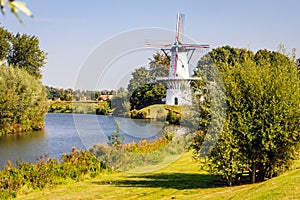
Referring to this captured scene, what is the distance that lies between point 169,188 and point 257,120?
3539mm

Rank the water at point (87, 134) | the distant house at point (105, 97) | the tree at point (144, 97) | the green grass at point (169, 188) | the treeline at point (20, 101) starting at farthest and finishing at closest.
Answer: the treeline at point (20, 101)
the tree at point (144, 97)
the water at point (87, 134)
the distant house at point (105, 97)
the green grass at point (169, 188)

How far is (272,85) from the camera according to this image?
1235 centimetres

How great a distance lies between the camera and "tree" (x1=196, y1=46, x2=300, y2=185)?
1216cm

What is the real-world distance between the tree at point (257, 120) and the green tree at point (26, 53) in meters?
52.9

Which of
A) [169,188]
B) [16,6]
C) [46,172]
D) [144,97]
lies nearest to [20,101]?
[144,97]

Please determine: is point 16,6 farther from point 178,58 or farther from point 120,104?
point 178,58

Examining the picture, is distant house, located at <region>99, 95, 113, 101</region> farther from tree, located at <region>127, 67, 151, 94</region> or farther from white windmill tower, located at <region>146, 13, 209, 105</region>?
white windmill tower, located at <region>146, 13, 209, 105</region>

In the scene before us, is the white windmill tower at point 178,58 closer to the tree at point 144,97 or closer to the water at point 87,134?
the tree at point 144,97

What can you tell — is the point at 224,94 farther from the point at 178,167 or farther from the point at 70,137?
the point at 70,137

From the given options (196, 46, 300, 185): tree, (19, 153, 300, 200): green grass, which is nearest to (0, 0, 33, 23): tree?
(19, 153, 300, 200): green grass

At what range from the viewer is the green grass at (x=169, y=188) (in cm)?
1005

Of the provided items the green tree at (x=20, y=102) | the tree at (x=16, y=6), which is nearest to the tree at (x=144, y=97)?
the green tree at (x=20, y=102)

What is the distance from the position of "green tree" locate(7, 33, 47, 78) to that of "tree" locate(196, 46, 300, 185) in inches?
2082

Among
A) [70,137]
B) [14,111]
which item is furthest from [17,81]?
[70,137]
